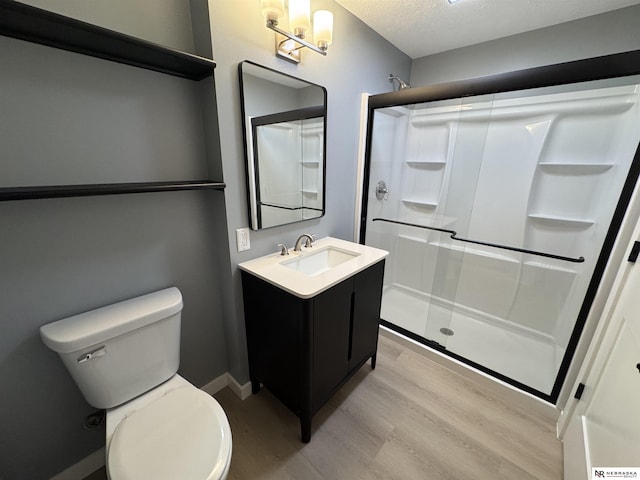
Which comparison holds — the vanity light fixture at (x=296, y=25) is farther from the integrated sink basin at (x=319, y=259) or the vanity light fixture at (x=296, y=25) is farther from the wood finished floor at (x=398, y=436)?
the wood finished floor at (x=398, y=436)

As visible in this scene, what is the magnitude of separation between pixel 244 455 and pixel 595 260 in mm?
2149

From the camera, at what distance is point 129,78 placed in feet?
3.30

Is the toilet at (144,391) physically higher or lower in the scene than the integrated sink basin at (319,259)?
lower

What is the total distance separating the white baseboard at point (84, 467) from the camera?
1.10m

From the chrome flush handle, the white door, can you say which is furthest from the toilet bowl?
the white door

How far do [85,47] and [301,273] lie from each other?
3.93 ft

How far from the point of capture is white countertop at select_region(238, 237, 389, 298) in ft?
3.74

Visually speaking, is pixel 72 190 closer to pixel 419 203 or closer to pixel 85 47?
pixel 85 47

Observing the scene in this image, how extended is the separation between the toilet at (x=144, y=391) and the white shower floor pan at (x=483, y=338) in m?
1.69

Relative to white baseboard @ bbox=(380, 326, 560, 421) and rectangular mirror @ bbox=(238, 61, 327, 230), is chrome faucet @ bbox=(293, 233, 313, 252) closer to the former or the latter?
rectangular mirror @ bbox=(238, 61, 327, 230)

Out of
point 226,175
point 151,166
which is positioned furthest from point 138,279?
point 226,175

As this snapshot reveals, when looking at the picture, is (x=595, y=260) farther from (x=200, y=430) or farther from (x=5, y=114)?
(x=5, y=114)

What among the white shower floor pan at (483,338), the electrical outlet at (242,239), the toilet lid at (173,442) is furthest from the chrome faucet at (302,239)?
the white shower floor pan at (483,338)

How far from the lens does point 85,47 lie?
883 millimetres
